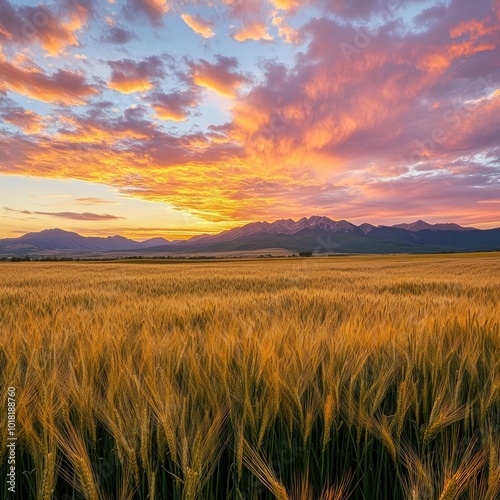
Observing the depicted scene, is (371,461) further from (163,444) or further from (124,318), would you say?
(124,318)

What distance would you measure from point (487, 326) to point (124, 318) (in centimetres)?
278

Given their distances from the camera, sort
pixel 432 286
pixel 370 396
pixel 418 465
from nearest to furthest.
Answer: pixel 418 465 < pixel 370 396 < pixel 432 286

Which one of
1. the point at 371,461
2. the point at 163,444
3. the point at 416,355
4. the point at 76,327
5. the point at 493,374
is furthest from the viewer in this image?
the point at 76,327

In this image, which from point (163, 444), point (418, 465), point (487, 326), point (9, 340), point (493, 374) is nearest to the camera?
point (418, 465)

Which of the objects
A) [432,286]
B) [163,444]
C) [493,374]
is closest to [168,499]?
[163,444]

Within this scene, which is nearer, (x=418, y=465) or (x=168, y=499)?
(x=418, y=465)

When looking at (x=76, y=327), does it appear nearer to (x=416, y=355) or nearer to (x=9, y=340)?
(x=9, y=340)

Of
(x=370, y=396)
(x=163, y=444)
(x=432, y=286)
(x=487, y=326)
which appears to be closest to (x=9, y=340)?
(x=163, y=444)

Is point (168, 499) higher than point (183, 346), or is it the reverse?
point (183, 346)

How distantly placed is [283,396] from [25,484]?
0.95 metres

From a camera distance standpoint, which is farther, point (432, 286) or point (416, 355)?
point (432, 286)

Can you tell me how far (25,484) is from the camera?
Answer: 1.12 meters

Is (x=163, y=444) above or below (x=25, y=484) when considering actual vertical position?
above

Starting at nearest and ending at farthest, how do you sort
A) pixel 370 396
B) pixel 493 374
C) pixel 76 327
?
1. pixel 370 396
2. pixel 493 374
3. pixel 76 327
